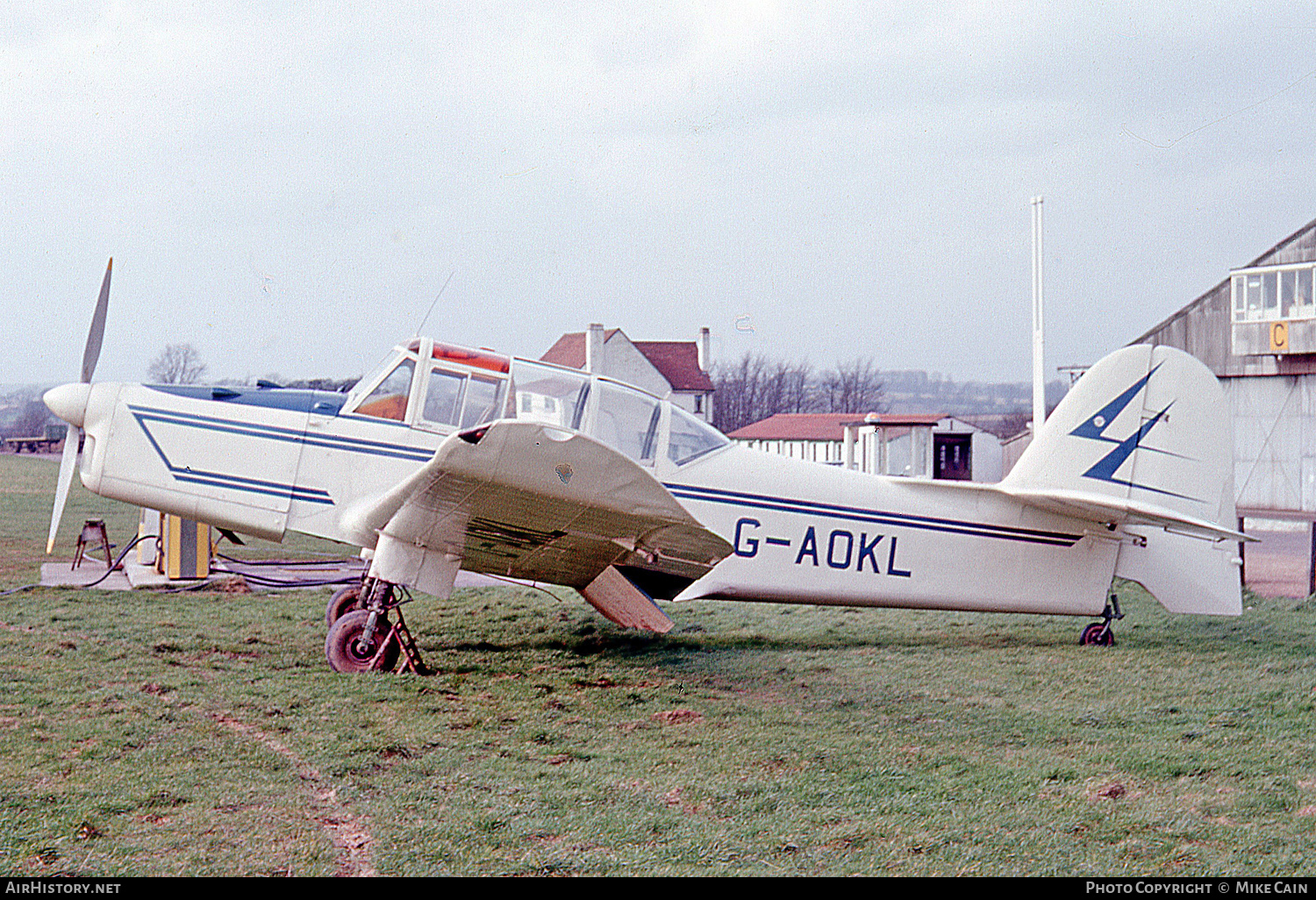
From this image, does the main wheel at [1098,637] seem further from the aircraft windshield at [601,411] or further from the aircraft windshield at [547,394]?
the aircraft windshield at [547,394]

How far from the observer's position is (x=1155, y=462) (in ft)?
24.7

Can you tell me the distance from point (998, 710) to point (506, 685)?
2.97 metres

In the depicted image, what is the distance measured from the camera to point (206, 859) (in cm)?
342

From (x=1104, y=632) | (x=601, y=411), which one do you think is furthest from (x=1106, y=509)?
(x=601, y=411)

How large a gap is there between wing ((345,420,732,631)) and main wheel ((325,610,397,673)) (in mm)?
452

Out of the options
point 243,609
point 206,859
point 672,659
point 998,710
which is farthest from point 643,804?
point 243,609

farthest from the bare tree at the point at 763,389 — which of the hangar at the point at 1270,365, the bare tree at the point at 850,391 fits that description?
the hangar at the point at 1270,365

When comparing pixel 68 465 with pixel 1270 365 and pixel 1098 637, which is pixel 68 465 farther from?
pixel 1270 365

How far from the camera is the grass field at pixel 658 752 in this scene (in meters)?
3.60

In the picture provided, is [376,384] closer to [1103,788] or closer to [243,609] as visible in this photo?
[243,609]

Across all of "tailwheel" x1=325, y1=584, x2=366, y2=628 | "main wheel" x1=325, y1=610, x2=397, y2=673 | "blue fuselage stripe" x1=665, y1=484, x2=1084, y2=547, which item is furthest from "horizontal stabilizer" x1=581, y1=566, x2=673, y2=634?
"tailwheel" x1=325, y1=584, x2=366, y2=628

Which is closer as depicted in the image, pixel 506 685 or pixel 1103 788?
pixel 1103 788

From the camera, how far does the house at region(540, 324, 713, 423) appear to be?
133ft

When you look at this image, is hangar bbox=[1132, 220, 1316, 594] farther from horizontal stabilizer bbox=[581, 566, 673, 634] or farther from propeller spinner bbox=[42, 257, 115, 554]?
propeller spinner bbox=[42, 257, 115, 554]
